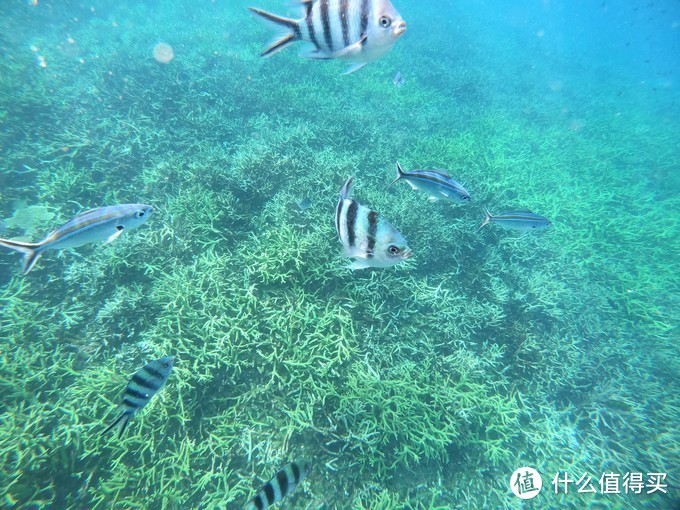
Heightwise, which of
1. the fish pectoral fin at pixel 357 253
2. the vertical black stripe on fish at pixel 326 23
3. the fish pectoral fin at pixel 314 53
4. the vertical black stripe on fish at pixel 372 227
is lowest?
the fish pectoral fin at pixel 357 253

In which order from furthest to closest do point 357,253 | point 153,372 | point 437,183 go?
point 437,183 → point 153,372 → point 357,253

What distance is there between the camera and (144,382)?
2.40 metres

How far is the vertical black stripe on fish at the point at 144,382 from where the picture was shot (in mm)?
2359

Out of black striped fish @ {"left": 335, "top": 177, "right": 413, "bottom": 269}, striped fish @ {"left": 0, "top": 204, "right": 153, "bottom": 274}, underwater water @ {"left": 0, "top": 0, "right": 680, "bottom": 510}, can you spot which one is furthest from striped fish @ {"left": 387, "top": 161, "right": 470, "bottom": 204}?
striped fish @ {"left": 0, "top": 204, "right": 153, "bottom": 274}

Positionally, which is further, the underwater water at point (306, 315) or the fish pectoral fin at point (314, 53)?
the underwater water at point (306, 315)

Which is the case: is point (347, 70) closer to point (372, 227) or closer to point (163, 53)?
point (372, 227)

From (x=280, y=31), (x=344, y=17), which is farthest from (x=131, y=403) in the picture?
(x=344, y=17)

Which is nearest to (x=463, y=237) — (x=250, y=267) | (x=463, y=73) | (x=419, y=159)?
(x=419, y=159)

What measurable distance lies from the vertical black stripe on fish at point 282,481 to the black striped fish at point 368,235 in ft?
6.16

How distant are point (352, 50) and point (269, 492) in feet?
10.6

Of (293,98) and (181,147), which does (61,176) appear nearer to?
(181,147)

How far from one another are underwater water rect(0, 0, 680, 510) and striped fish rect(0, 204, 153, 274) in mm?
1738

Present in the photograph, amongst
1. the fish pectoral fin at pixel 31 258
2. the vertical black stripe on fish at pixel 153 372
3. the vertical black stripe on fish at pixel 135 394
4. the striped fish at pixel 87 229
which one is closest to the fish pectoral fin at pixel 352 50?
the striped fish at pixel 87 229

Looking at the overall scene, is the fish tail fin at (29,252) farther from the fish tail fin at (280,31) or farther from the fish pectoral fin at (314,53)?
the fish pectoral fin at (314,53)
